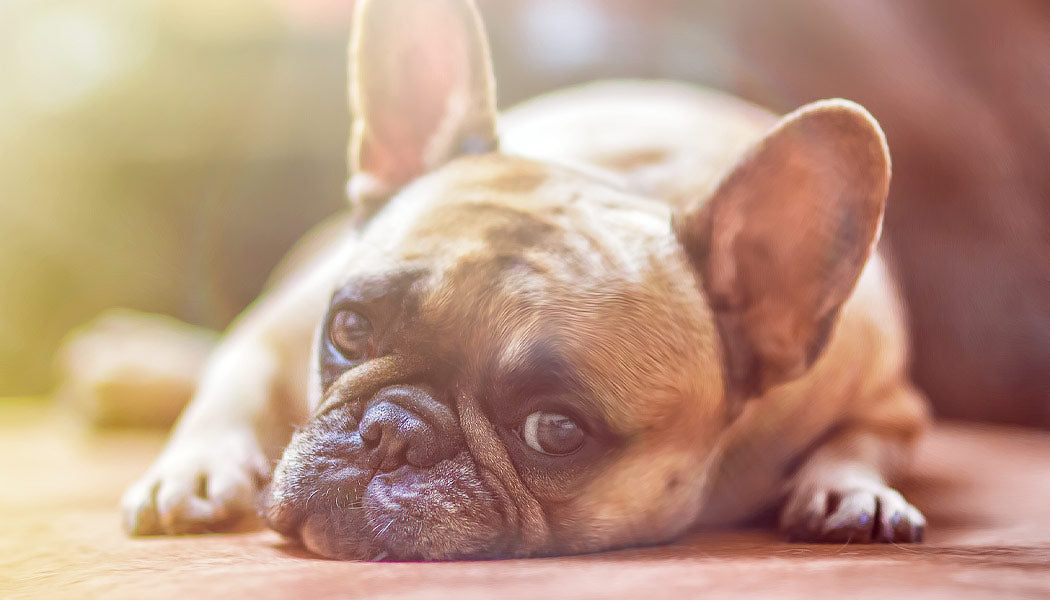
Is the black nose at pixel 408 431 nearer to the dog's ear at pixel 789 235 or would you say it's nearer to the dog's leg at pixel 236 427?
the dog's leg at pixel 236 427

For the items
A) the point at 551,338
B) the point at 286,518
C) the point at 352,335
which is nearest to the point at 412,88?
the point at 352,335

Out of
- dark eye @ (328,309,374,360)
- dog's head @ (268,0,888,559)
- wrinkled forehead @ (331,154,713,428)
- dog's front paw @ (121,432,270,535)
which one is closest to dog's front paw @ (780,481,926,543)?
dog's head @ (268,0,888,559)

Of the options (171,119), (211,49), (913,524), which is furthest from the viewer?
(171,119)

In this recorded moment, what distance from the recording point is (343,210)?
211 cm

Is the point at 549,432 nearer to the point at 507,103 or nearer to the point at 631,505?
the point at 631,505

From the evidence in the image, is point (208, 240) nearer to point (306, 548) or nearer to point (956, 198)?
point (306, 548)

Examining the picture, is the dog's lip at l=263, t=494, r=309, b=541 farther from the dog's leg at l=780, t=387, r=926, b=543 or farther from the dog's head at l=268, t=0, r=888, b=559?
the dog's leg at l=780, t=387, r=926, b=543

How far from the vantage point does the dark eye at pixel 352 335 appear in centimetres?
104

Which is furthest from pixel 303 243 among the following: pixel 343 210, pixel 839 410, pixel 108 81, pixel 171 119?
pixel 839 410

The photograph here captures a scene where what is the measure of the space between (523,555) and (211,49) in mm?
889

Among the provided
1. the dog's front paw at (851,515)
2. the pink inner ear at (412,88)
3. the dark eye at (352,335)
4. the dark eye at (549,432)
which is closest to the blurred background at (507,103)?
the pink inner ear at (412,88)

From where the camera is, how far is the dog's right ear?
1.23 m

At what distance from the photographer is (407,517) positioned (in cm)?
90

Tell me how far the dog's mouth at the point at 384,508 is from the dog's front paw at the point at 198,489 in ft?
0.58
